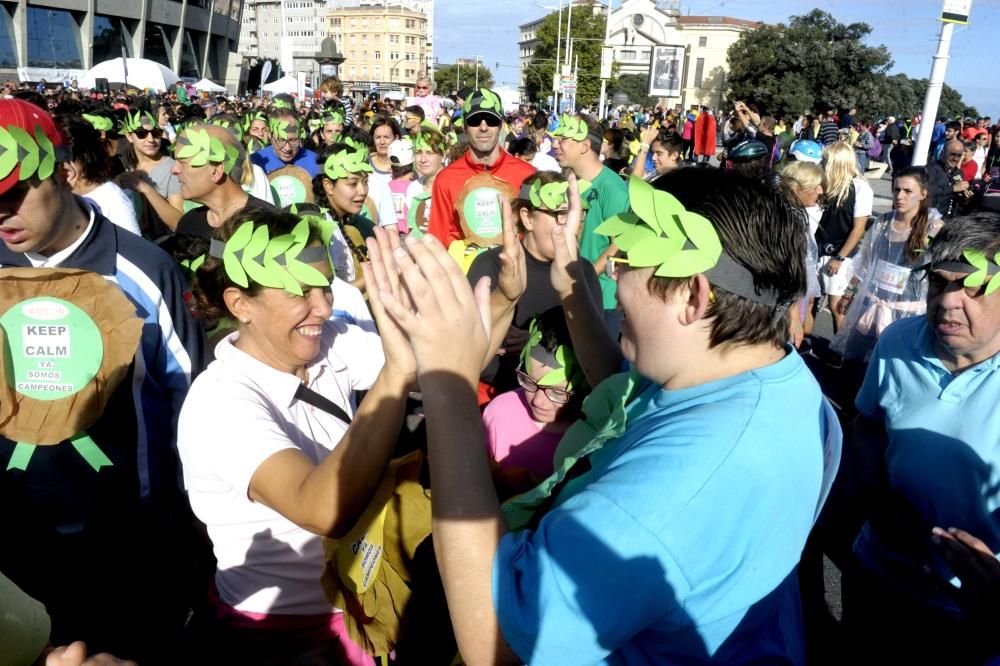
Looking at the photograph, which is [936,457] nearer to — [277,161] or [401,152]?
[401,152]

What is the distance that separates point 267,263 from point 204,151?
230 centimetres

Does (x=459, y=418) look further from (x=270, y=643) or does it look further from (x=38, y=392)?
(x=38, y=392)

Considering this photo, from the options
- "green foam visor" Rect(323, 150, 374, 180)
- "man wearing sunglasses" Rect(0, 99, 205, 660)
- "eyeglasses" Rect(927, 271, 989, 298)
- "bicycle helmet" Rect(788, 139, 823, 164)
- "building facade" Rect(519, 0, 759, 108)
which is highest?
Answer: "building facade" Rect(519, 0, 759, 108)

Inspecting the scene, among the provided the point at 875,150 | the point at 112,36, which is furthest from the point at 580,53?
the point at 875,150

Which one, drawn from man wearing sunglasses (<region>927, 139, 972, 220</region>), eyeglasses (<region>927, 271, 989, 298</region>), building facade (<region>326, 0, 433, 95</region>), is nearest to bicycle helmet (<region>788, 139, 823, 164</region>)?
man wearing sunglasses (<region>927, 139, 972, 220</region>)

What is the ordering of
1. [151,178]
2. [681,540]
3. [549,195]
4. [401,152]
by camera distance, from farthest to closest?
[401,152] < [151,178] < [549,195] < [681,540]

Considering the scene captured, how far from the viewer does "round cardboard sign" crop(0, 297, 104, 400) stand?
2139 mm

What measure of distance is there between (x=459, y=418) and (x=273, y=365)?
1.17 m

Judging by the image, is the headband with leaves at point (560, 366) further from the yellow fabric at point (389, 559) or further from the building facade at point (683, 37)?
the building facade at point (683, 37)

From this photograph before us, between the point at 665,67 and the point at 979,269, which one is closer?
the point at 979,269

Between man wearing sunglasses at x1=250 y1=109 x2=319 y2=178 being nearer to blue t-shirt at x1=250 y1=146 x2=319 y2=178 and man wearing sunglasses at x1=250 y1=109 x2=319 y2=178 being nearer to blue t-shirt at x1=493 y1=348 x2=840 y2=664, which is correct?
blue t-shirt at x1=250 y1=146 x2=319 y2=178

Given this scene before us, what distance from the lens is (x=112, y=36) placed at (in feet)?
170

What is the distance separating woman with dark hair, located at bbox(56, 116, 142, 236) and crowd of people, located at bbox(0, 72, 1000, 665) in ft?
0.07

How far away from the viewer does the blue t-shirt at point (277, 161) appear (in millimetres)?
7213
